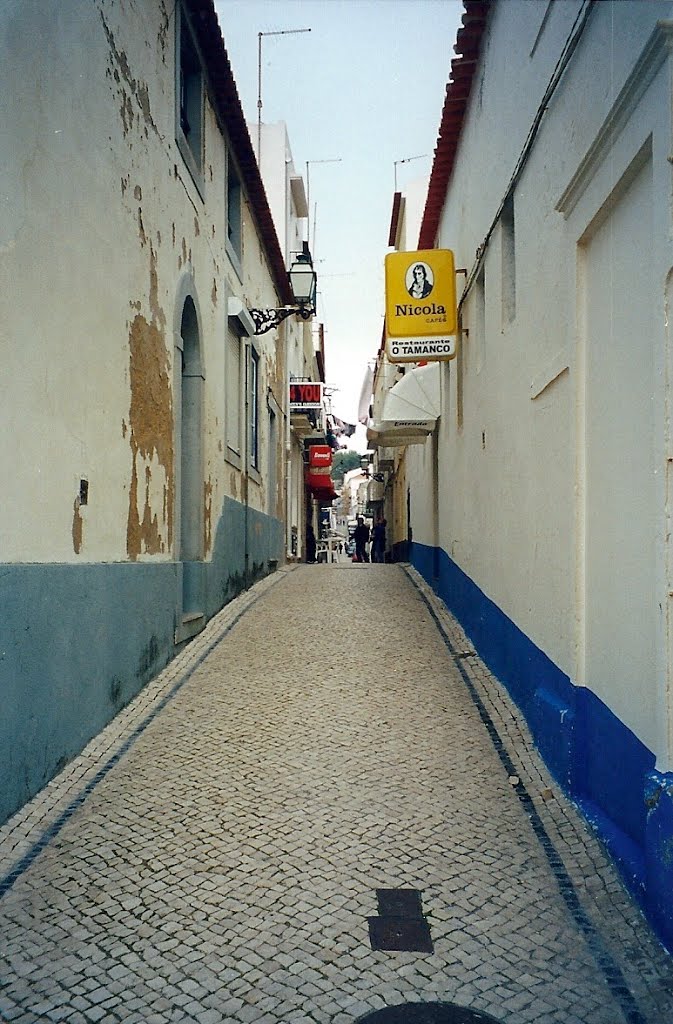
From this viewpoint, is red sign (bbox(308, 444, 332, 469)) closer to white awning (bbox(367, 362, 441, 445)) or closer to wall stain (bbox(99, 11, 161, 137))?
white awning (bbox(367, 362, 441, 445))

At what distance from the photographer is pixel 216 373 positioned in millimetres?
10023

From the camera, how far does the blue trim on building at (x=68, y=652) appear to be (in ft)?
14.8

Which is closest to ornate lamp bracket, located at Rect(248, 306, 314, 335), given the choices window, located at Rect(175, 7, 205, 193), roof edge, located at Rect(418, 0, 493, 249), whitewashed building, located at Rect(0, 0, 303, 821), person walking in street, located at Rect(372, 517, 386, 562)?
whitewashed building, located at Rect(0, 0, 303, 821)

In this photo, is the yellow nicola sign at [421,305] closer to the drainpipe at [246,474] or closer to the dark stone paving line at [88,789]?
the drainpipe at [246,474]

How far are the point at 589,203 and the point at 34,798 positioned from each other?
14.1 ft

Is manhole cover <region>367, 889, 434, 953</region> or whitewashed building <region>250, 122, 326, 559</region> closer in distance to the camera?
manhole cover <region>367, 889, 434, 953</region>

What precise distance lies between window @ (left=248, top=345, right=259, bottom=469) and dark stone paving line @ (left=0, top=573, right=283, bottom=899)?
5.32 m

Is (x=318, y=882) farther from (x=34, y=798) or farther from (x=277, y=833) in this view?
(x=34, y=798)

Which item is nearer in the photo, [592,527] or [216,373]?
[592,527]

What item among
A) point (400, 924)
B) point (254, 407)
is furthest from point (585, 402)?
point (254, 407)

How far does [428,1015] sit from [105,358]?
14.8 ft

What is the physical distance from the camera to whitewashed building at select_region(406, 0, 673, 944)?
3.40 m

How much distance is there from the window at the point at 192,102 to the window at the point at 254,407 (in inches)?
154

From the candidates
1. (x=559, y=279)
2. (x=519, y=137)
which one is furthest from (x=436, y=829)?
(x=519, y=137)
